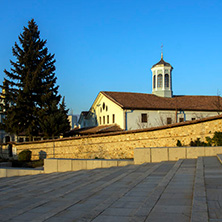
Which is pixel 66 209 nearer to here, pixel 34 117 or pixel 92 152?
pixel 92 152

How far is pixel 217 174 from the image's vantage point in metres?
6.78

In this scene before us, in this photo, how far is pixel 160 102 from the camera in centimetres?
3716

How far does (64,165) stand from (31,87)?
24.5 metres

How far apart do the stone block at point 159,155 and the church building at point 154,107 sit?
73.6 feet

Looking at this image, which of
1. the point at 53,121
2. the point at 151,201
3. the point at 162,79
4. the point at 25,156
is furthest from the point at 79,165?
the point at 162,79

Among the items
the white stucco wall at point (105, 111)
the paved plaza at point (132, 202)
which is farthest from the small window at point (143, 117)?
the paved plaza at point (132, 202)

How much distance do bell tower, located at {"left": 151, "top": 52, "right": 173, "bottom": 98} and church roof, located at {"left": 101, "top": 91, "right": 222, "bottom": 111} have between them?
1.09 meters

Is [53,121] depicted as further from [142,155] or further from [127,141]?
[142,155]

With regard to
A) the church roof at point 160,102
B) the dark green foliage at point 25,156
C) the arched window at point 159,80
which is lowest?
the dark green foliage at point 25,156

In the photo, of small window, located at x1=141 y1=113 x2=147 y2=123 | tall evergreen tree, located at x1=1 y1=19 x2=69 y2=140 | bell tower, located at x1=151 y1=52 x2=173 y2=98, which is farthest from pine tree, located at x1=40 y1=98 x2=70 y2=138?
bell tower, located at x1=151 y1=52 x2=173 y2=98

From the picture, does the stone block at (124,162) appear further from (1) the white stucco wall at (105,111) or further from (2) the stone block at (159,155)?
(1) the white stucco wall at (105,111)

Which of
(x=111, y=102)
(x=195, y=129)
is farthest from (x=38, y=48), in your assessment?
(x=195, y=129)

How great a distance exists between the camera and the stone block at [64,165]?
12.3 metres

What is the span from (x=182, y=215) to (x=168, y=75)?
3765cm
